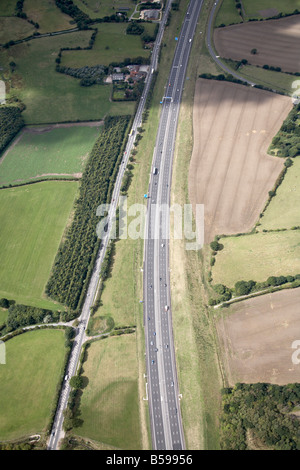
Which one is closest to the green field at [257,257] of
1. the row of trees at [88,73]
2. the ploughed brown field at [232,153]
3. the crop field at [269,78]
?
the ploughed brown field at [232,153]

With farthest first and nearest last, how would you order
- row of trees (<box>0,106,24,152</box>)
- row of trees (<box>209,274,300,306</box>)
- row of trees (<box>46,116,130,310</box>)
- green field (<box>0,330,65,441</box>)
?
row of trees (<box>0,106,24,152</box>) < row of trees (<box>46,116,130,310</box>) < row of trees (<box>209,274,300,306</box>) < green field (<box>0,330,65,441</box>)

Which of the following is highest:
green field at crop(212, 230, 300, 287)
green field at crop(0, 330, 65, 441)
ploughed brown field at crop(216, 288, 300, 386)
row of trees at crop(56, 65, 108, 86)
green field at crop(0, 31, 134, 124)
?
row of trees at crop(56, 65, 108, 86)

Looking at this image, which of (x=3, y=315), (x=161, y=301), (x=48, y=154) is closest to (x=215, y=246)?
(x=161, y=301)

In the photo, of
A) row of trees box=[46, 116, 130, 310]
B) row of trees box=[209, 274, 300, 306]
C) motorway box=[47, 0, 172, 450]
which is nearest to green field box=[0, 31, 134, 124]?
row of trees box=[46, 116, 130, 310]

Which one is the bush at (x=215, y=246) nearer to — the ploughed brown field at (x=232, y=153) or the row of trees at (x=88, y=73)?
the ploughed brown field at (x=232, y=153)

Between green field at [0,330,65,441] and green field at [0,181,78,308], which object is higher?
green field at [0,181,78,308]

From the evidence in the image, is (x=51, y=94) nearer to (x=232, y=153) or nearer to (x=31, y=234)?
(x=31, y=234)

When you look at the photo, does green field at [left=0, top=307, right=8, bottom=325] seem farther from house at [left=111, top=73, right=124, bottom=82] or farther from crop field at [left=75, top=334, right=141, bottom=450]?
house at [left=111, top=73, right=124, bottom=82]

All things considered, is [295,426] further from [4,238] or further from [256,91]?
[256,91]
